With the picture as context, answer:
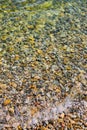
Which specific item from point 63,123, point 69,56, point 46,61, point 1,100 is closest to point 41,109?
point 63,123

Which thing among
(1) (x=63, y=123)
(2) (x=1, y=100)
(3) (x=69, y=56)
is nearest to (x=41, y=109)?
A: (1) (x=63, y=123)

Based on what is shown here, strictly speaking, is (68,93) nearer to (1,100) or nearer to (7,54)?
(1,100)

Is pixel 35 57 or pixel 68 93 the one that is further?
pixel 35 57

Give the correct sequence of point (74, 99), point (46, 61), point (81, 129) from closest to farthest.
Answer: point (81, 129), point (74, 99), point (46, 61)

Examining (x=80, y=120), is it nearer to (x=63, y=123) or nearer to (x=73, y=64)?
(x=63, y=123)

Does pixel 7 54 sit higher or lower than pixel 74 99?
higher

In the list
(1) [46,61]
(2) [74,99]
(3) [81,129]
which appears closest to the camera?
(3) [81,129]
